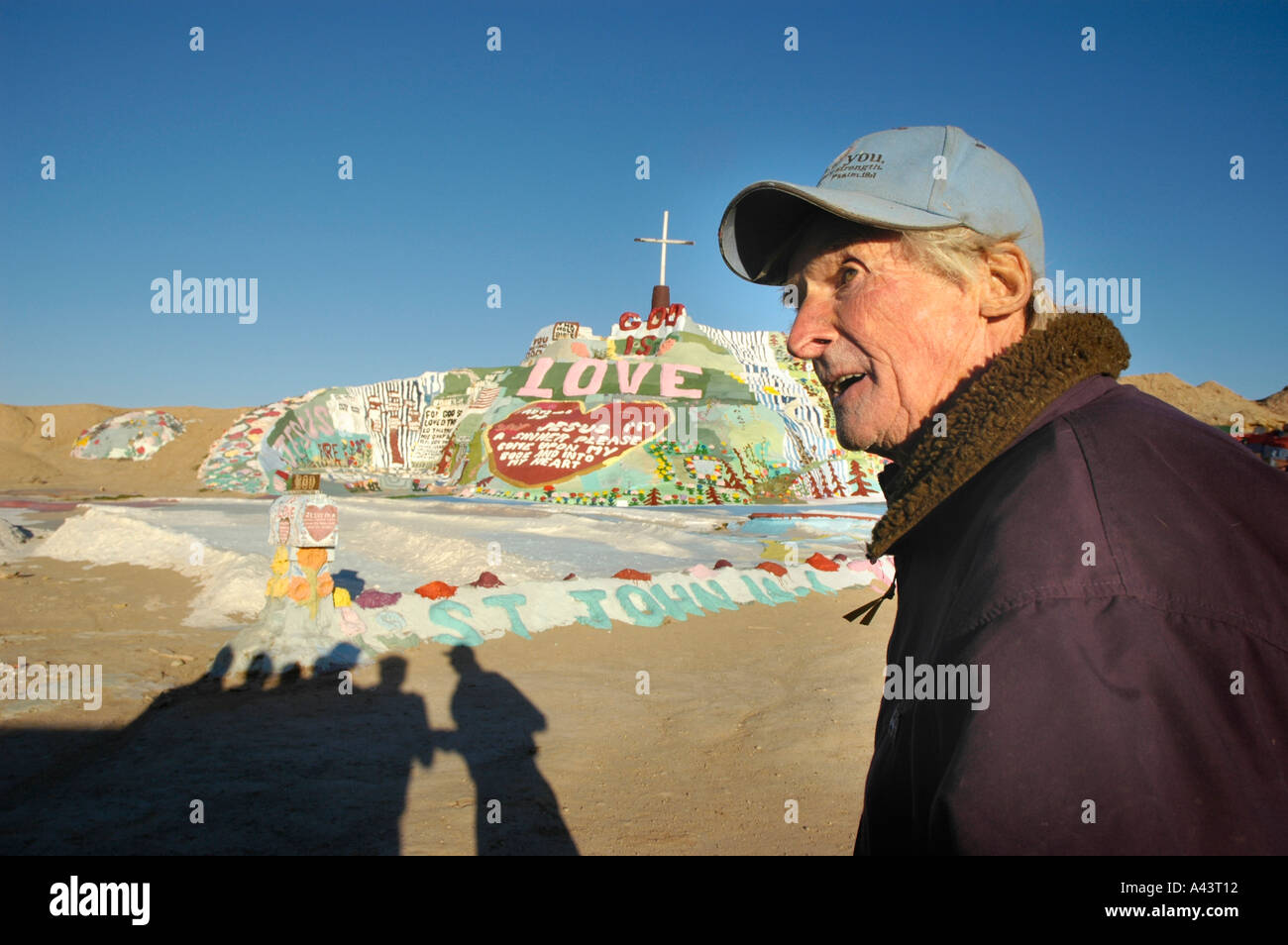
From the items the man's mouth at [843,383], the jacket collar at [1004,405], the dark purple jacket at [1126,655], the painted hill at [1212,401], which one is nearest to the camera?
the dark purple jacket at [1126,655]

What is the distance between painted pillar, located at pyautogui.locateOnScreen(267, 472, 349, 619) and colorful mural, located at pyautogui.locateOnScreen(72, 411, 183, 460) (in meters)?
31.6

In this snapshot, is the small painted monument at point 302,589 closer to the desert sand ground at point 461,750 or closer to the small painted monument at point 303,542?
the small painted monument at point 303,542

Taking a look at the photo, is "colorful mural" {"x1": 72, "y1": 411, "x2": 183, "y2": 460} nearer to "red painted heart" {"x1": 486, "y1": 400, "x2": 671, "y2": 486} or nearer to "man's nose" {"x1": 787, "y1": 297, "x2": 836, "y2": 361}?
"red painted heart" {"x1": 486, "y1": 400, "x2": 671, "y2": 486}

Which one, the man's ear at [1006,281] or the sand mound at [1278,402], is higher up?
the sand mound at [1278,402]

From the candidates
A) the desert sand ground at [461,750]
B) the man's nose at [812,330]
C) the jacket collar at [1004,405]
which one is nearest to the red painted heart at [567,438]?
the desert sand ground at [461,750]

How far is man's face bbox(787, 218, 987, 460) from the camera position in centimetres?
157

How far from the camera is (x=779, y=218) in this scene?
192 centimetres

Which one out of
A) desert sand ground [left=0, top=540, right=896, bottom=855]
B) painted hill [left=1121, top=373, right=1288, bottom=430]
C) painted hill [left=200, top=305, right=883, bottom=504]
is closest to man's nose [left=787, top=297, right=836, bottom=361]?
desert sand ground [left=0, top=540, right=896, bottom=855]

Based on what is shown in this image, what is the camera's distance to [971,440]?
131 centimetres

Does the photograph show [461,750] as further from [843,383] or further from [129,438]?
[129,438]

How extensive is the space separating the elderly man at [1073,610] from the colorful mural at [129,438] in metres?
38.7

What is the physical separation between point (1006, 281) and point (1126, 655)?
0.85 meters

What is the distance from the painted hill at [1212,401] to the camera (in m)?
57.3
